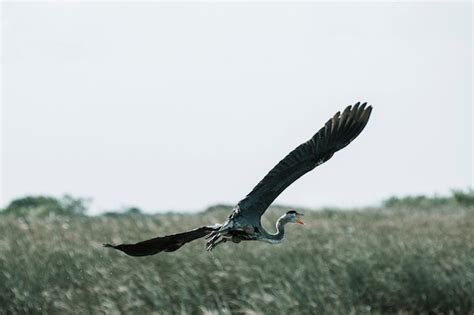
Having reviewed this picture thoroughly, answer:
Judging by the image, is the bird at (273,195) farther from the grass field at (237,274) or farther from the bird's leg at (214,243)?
the grass field at (237,274)

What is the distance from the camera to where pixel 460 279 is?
42.8 ft

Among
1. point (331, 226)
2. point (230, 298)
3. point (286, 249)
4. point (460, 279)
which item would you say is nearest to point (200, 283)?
point (230, 298)

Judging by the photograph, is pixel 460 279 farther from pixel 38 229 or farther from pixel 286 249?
pixel 38 229

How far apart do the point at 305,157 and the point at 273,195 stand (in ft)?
1.16

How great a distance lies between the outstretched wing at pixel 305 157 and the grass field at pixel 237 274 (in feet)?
20.0

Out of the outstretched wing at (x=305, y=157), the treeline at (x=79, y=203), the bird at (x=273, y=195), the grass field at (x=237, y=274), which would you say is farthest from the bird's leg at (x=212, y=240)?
the treeline at (x=79, y=203)

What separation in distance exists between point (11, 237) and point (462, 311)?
6010 mm

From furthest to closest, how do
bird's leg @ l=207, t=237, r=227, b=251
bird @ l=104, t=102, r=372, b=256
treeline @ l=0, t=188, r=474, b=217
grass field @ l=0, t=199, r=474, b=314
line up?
1. treeline @ l=0, t=188, r=474, b=217
2. grass field @ l=0, t=199, r=474, b=314
3. bird @ l=104, t=102, r=372, b=256
4. bird's leg @ l=207, t=237, r=227, b=251

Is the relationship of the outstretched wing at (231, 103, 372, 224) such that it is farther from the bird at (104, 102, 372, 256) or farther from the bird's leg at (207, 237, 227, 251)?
the bird's leg at (207, 237, 227, 251)

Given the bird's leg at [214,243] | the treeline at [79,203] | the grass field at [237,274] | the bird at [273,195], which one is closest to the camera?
the bird's leg at [214,243]

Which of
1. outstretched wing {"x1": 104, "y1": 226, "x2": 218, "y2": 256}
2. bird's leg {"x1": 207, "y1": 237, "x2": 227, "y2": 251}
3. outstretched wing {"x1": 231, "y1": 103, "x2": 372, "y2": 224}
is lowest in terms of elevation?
bird's leg {"x1": 207, "y1": 237, "x2": 227, "y2": 251}

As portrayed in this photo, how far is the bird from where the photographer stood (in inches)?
163

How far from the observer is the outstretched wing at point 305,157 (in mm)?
4242

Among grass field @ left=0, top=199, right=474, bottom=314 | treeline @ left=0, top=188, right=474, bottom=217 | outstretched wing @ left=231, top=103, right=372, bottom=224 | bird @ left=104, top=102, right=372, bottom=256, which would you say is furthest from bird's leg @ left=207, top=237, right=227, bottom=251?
treeline @ left=0, top=188, right=474, bottom=217
